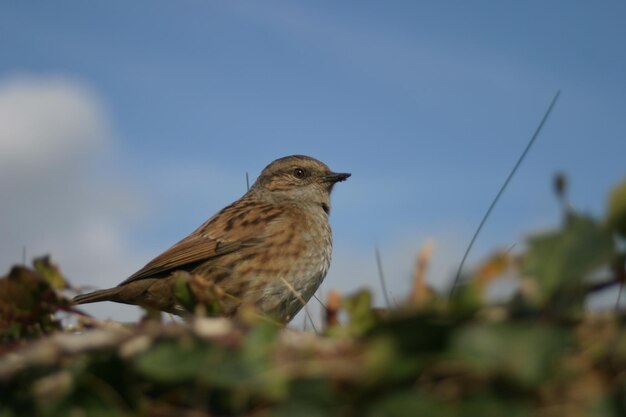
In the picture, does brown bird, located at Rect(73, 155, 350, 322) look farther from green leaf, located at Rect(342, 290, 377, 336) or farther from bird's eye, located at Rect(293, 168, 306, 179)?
green leaf, located at Rect(342, 290, 377, 336)

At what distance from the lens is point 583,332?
168 cm

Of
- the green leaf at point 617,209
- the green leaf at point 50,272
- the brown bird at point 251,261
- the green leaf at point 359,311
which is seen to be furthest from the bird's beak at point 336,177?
the green leaf at point 617,209

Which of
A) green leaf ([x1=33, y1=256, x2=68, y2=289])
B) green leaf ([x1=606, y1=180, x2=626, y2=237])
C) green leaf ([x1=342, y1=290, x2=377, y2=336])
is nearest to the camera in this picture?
green leaf ([x1=606, y1=180, x2=626, y2=237])

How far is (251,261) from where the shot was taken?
22.9 feet

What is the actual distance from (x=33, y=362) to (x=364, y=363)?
2.65 feet

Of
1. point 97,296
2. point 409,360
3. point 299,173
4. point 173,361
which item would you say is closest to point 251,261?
point 97,296

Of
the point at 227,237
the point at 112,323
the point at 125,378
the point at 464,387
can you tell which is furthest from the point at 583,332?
the point at 227,237

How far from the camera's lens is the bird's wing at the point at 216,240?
7055 millimetres

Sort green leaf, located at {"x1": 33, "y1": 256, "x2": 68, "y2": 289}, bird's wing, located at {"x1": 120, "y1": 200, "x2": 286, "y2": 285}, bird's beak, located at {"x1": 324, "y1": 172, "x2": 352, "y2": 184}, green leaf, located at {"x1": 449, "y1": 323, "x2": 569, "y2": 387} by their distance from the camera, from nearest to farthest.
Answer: green leaf, located at {"x1": 449, "y1": 323, "x2": 569, "y2": 387} < green leaf, located at {"x1": 33, "y1": 256, "x2": 68, "y2": 289} < bird's wing, located at {"x1": 120, "y1": 200, "x2": 286, "y2": 285} < bird's beak, located at {"x1": 324, "y1": 172, "x2": 352, "y2": 184}

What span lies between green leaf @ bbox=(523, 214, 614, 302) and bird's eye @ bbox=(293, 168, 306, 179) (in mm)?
7124

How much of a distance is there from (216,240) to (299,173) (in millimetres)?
1772

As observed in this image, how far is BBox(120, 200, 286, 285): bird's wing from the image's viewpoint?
705 centimetres

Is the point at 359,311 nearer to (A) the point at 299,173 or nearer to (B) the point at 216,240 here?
(B) the point at 216,240

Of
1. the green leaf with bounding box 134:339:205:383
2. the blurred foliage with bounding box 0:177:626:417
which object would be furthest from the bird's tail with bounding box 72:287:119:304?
the green leaf with bounding box 134:339:205:383
